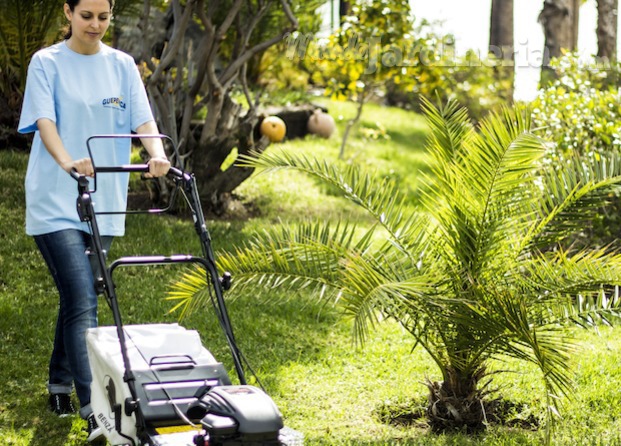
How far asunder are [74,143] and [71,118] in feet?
0.38

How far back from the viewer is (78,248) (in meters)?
4.35

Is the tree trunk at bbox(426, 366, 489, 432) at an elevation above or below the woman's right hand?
below

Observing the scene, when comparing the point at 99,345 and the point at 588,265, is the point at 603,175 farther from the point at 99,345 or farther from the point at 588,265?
the point at 99,345

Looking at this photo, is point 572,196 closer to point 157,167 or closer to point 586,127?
point 157,167

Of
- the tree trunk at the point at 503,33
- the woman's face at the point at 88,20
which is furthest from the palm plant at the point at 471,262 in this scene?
the tree trunk at the point at 503,33

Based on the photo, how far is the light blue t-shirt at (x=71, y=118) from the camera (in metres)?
4.30

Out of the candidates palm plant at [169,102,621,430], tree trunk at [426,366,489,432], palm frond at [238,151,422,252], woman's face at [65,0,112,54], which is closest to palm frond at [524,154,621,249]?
palm plant at [169,102,621,430]

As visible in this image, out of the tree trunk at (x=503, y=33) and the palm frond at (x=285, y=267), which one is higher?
the tree trunk at (x=503, y=33)

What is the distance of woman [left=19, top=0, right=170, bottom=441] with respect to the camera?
427 cm

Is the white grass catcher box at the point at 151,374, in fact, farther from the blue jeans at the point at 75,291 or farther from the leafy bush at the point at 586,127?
the leafy bush at the point at 586,127

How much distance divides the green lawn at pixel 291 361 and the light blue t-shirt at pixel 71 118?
1.16 metres

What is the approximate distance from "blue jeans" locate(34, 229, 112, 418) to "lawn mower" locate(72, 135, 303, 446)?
A: 0.90 ft

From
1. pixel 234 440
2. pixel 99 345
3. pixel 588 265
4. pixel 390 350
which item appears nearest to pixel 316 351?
pixel 390 350

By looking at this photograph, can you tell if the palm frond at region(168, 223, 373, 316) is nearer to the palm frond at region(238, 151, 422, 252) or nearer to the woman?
the palm frond at region(238, 151, 422, 252)
